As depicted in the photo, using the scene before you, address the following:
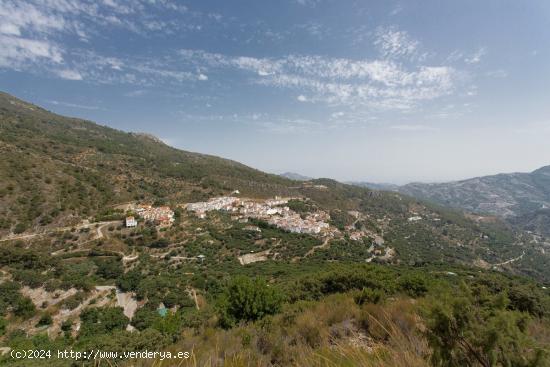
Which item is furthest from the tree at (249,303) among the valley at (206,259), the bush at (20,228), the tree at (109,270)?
the bush at (20,228)

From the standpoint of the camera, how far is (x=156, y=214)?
42531mm

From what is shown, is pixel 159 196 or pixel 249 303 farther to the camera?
pixel 159 196

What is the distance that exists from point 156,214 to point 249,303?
39.2 m

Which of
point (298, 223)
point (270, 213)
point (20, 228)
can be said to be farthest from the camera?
point (270, 213)

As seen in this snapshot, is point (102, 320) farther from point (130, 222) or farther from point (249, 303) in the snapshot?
point (130, 222)

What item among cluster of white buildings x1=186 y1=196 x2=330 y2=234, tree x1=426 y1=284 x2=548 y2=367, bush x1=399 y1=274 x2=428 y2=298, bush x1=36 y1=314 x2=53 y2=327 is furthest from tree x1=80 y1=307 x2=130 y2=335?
cluster of white buildings x1=186 y1=196 x2=330 y2=234

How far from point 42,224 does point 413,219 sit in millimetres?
95884

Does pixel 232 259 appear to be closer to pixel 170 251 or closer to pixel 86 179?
pixel 170 251

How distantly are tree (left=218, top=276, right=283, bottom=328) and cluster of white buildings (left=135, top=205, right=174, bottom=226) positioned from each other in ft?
120

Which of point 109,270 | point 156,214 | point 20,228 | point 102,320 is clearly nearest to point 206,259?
point 109,270

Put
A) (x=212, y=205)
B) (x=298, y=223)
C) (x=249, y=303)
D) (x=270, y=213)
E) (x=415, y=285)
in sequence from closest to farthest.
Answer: (x=249, y=303) → (x=415, y=285) → (x=298, y=223) → (x=212, y=205) → (x=270, y=213)

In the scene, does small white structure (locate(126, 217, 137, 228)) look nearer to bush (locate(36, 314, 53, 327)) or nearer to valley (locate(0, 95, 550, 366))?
valley (locate(0, 95, 550, 366))

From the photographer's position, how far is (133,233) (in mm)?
37719

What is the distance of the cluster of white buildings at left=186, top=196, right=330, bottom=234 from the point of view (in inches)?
2044
